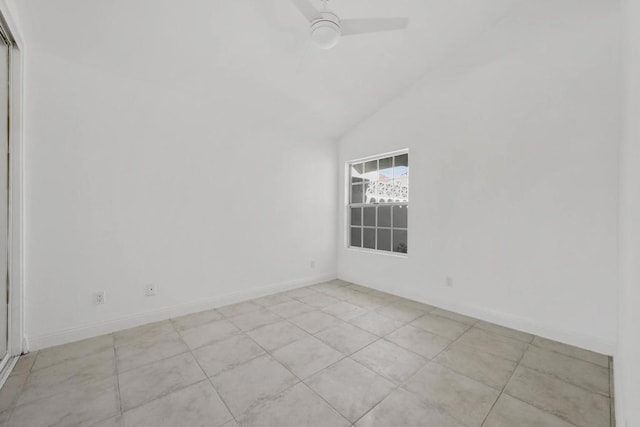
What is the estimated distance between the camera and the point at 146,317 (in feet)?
8.84

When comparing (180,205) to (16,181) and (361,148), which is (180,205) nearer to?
(16,181)

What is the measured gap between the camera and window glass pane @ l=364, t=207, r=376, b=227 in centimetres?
413

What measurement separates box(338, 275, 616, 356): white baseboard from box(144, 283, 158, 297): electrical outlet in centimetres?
299

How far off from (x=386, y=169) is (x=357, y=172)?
0.58 m

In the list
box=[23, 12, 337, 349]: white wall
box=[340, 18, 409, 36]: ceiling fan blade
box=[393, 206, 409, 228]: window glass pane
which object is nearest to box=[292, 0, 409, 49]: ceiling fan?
box=[340, 18, 409, 36]: ceiling fan blade

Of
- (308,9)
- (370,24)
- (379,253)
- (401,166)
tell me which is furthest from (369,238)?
(308,9)

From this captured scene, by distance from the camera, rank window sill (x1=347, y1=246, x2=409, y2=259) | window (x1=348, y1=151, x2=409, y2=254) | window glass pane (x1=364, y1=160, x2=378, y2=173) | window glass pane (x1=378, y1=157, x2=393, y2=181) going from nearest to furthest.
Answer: window sill (x1=347, y1=246, x2=409, y2=259)
window (x1=348, y1=151, x2=409, y2=254)
window glass pane (x1=378, y1=157, x2=393, y2=181)
window glass pane (x1=364, y1=160, x2=378, y2=173)

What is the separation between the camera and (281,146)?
376cm

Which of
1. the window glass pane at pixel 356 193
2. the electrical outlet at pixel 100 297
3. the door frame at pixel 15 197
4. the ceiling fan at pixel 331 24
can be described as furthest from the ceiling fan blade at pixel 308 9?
the electrical outlet at pixel 100 297

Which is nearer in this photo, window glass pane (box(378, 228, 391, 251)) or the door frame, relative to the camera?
the door frame

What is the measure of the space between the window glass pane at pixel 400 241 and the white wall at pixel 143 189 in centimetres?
154

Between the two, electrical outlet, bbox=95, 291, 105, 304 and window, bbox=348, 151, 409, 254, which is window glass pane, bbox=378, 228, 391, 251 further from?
electrical outlet, bbox=95, 291, 105, 304

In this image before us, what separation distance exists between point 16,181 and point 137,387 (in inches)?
71.0

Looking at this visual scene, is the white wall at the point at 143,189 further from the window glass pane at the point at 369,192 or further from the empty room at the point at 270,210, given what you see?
the window glass pane at the point at 369,192
